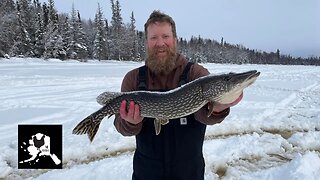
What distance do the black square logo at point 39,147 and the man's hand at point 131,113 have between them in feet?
7.62

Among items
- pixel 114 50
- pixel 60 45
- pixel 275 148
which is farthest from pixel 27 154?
pixel 114 50

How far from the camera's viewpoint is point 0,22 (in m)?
36.5

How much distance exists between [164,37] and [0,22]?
126 ft

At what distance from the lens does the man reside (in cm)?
259

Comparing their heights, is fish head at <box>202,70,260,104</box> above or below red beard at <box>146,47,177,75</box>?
below

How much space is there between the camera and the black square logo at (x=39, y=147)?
4531 mm

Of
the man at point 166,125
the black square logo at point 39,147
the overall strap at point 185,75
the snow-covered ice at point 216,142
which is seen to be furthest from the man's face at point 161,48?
the snow-covered ice at point 216,142

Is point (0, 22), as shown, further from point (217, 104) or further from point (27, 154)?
point (217, 104)

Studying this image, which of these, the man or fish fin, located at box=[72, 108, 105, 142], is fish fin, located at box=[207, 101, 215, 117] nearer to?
the man

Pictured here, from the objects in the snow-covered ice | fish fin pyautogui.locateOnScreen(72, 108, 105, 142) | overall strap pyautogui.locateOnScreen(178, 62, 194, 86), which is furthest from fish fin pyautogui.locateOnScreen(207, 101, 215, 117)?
the snow-covered ice

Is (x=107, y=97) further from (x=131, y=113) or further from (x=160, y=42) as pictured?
(x=160, y=42)

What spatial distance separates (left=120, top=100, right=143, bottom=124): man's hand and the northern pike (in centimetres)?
3

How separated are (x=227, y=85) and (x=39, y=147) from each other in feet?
9.65

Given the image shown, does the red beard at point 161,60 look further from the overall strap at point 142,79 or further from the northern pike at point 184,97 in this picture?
the northern pike at point 184,97
